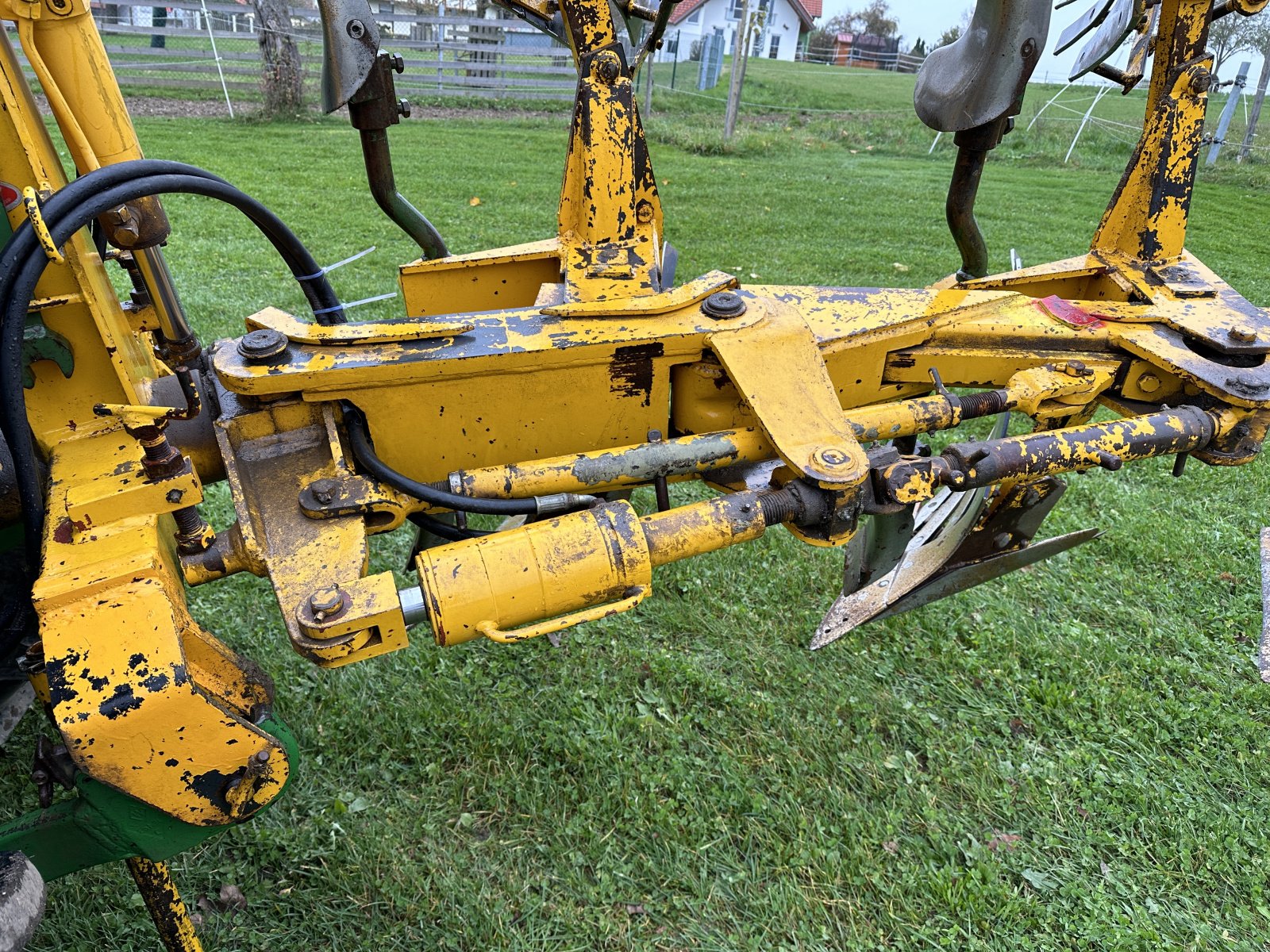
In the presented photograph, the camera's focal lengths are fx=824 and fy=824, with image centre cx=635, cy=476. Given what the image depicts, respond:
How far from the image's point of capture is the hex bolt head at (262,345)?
1.54 m

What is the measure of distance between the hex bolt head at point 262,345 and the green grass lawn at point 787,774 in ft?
4.75

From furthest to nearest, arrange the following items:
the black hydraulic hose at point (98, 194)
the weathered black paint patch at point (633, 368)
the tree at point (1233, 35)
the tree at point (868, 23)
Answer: the tree at point (868, 23) → the tree at point (1233, 35) → the weathered black paint patch at point (633, 368) → the black hydraulic hose at point (98, 194)

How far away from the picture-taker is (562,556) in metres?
1.42

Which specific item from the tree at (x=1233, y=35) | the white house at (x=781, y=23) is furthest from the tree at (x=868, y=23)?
the tree at (x=1233, y=35)

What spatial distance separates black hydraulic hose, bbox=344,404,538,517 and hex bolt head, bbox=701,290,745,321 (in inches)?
23.2

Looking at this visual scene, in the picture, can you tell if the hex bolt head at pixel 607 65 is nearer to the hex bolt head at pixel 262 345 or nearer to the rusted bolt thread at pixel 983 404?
the hex bolt head at pixel 262 345

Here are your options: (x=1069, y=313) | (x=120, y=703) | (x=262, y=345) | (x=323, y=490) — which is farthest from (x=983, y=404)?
(x=120, y=703)

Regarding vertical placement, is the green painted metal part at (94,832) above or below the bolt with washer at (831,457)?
below

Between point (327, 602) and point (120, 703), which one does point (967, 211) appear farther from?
point (120, 703)

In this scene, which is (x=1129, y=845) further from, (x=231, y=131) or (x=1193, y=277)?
(x=231, y=131)

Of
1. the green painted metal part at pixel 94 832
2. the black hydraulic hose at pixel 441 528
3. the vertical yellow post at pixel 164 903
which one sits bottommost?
the vertical yellow post at pixel 164 903

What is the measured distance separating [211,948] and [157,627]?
129 cm

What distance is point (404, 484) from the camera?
1606mm

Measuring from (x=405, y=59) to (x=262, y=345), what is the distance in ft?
47.0
